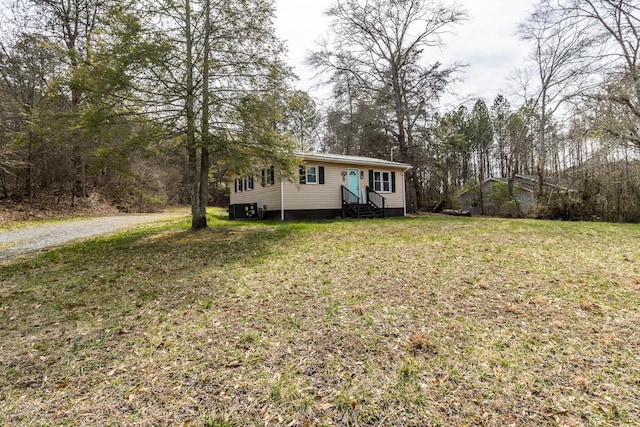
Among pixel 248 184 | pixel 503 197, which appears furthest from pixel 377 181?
pixel 503 197

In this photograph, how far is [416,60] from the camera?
18703mm

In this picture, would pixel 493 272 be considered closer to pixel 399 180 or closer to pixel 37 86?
pixel 399 180

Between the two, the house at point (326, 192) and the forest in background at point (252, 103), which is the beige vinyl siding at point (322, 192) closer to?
the house at point (326, 192)

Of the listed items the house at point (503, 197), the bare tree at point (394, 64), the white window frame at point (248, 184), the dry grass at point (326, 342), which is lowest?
the dry grass at point (326, 342)

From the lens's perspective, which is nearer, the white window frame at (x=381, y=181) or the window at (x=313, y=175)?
the window at (x=313, y=175)

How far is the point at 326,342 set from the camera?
2801mm

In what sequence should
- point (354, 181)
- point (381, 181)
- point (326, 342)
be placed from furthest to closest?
point (381, 181), point (354, 181), point (326, 342)

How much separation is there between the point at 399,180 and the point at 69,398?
16.5 m

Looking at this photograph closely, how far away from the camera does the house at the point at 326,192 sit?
1323cm

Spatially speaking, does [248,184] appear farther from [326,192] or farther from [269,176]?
[326,192]

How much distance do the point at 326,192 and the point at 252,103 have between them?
649 centimetres

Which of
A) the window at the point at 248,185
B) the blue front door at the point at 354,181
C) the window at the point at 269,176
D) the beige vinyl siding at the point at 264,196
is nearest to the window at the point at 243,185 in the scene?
the window at the point at 248,185

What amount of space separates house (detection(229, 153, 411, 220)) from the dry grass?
7829 mm

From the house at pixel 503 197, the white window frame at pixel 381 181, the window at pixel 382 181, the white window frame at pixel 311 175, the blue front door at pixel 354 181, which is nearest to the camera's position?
the white window frame at pixel 311 175
